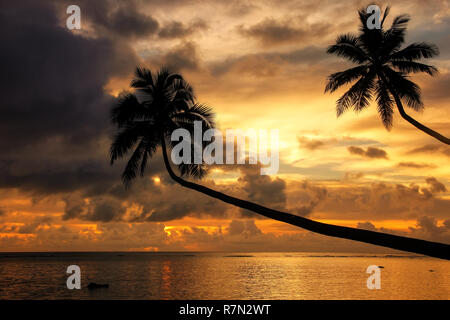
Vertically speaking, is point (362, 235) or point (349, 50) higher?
point (349, 50)

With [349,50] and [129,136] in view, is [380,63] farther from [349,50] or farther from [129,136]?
[129,136]

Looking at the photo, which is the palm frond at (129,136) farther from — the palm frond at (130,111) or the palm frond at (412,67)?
the palm frond at (412,67)

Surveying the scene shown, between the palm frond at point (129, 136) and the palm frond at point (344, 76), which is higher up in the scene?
the palm frond at point (344, 76)

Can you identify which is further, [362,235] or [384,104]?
[384,104]

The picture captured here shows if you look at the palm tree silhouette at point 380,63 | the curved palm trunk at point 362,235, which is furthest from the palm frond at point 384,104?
the curved palm trunk at point 362,235

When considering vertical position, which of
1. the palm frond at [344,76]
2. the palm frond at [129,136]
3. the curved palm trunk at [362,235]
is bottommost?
the curved palm trunk at [362,235]

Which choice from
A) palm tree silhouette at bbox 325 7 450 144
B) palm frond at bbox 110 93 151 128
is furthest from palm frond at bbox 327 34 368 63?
palm frond at bbox 110 93 151 128

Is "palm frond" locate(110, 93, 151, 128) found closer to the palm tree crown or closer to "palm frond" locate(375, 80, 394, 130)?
the palm tree crown

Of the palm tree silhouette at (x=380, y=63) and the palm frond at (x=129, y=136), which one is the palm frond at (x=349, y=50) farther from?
the palm frond at (x=129, y=136)

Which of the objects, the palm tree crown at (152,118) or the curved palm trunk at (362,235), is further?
the palm tree crown at (152,118)

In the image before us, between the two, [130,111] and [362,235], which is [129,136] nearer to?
[130,111]

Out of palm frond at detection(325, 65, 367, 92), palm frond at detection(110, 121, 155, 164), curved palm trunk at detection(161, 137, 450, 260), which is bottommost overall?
curved palm trunk at detection(161, 137, 450, 260)

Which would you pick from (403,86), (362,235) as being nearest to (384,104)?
(403,86)
